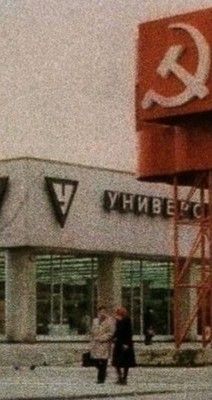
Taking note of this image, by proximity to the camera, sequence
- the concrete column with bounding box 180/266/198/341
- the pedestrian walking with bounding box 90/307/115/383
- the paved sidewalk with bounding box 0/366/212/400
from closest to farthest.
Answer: the paved sidewalk with bounding box 0/366/212/400 < the pedestrian walking with bounding box 90/307/115/383 < the concrete column with bounding box 180/266/198/341

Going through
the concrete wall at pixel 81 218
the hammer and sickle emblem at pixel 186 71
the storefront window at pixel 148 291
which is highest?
the hammer and sickle emblem at pixel 186 71

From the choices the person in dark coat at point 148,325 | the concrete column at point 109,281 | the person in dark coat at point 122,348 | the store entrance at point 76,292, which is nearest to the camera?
the person in dark coat at point 122,348

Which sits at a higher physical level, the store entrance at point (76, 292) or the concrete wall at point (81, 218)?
the concrete wall at point (81, 218)

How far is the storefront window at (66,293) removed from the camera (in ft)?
218

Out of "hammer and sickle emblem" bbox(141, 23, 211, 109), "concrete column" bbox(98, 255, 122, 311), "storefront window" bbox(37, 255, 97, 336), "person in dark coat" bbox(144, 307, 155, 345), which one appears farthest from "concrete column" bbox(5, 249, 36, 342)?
"hammer and sickle emblem" bbox(141, 23, 211, 109)

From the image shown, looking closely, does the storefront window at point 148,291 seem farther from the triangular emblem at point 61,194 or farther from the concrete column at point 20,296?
the concrete column at point 20,296

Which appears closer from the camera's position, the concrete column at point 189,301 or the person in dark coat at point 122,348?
the person in dark coat at point 122,348

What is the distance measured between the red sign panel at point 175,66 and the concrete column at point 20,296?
1292cm


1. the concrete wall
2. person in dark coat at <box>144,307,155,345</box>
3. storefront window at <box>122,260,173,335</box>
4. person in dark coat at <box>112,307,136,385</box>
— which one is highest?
the concrete wall

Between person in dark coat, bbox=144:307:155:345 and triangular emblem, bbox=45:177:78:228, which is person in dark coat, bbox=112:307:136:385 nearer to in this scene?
triangular emblem, bbox=45:177:78:228

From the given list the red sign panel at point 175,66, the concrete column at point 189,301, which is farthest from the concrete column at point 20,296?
the red sign panel at point 175,66

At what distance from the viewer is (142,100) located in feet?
168

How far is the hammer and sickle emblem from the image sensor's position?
49.3m

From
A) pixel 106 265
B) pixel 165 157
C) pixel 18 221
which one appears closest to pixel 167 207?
pixel 106 265
